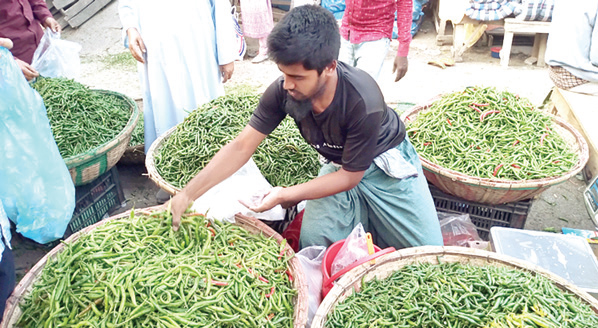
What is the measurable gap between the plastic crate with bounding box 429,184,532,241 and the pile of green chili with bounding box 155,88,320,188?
1.02m

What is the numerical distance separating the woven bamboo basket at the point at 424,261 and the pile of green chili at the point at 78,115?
7.50 ft

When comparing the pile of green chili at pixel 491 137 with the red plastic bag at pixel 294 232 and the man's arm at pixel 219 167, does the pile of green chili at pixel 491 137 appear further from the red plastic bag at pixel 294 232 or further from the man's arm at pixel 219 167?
the man's arm at pixel 219 167

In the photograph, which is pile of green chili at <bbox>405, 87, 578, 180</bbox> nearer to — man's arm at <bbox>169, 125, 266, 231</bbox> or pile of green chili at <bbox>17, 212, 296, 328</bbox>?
man's arm at <bbox>169, 125, 266, 231</bbox>

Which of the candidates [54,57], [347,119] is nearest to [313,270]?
[347,119]

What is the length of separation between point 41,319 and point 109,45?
23.6 feet

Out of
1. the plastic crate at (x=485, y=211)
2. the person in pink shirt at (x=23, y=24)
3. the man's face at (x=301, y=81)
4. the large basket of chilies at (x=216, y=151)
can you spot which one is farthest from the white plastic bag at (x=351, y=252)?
the person in pink shirt at (x=23, y=24)

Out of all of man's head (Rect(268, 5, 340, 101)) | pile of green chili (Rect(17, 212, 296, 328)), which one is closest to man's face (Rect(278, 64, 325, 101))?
man's head (Rect(268, 5, 340, 101))

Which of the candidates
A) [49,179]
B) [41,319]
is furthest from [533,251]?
[49,179]

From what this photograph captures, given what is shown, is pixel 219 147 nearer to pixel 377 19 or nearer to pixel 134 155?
pixel 134 155

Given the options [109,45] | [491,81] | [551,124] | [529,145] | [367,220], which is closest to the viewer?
[367,220]

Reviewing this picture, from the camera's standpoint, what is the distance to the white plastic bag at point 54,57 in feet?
13.2

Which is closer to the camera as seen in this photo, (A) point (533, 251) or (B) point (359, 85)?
(B) point (359, 85)

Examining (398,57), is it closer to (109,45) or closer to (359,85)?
(359,85)

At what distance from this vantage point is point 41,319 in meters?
1.89
